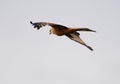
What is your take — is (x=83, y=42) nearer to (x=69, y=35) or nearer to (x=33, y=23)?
(x=69, y=35)

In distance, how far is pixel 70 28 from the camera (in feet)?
40.7

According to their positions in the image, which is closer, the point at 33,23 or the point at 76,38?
the point at 33,23

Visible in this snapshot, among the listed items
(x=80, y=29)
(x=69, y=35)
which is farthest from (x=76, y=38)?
(x=80, y=29)

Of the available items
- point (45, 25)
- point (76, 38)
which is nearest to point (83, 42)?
point (76, 38)

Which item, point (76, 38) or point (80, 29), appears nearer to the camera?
point (80, 29)

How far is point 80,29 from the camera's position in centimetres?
1179

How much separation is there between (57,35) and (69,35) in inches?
26.3

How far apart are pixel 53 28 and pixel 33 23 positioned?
1268 mm

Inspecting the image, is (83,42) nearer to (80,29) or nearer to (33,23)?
(80,29)

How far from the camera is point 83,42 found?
497 inches

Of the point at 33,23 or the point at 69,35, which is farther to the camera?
the point at 69,35

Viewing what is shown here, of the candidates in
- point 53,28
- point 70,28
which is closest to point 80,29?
point 70,28

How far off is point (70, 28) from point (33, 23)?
1.43 m

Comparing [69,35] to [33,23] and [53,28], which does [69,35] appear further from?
[33,23]
